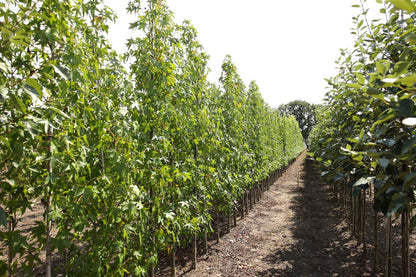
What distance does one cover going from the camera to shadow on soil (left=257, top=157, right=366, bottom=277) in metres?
5.69

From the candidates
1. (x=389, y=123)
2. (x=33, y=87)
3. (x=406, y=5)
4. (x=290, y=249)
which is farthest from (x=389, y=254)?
(x=33, y=87)

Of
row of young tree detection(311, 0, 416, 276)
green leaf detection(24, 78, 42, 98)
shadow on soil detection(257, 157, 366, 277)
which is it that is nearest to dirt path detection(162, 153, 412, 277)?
shadow on soil detection(257, 157, 366, 277)

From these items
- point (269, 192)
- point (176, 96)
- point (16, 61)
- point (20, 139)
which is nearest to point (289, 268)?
point (176, 96)

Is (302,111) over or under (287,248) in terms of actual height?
over

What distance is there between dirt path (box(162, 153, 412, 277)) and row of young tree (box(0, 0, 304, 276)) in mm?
1710

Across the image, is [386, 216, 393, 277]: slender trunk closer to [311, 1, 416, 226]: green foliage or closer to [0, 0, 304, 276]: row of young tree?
[311, 1, 416, 226]: green foliage

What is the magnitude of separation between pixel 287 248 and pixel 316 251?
0.74 m

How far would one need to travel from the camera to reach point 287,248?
705 centimetres

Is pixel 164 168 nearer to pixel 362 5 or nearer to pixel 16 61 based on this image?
pixel 16 61

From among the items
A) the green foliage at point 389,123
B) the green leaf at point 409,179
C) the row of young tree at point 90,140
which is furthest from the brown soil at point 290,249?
the green leaf at point 409,179

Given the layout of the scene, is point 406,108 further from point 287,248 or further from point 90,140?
point 287,248

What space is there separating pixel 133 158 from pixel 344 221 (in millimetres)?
8894

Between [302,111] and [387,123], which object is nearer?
[387,123]

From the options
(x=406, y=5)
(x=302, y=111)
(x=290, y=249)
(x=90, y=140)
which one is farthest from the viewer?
(x=302, y=111)
